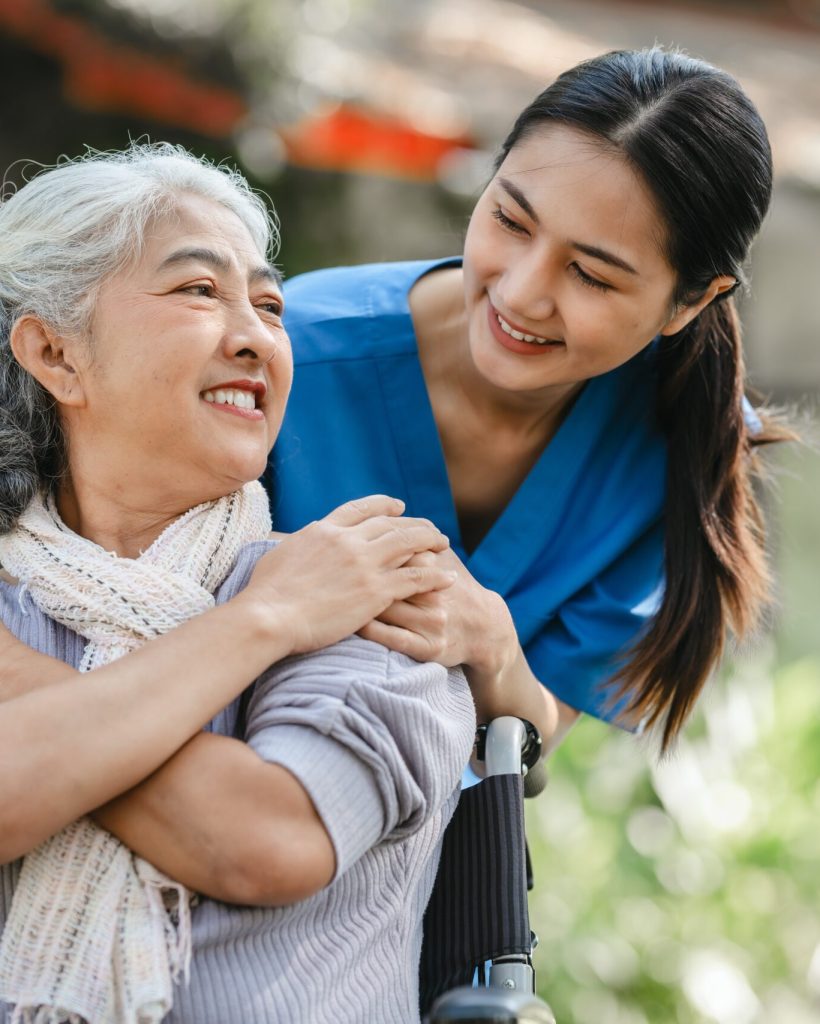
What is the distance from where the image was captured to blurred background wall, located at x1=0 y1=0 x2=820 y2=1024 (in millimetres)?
3500

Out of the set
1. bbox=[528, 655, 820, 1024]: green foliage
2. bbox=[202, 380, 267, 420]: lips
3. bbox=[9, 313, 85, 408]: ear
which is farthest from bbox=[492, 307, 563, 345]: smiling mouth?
bbox=[528, 655, 820, 1024]: green foliage

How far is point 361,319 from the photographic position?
238 centimetres

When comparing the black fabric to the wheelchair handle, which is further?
the wheelchair handle

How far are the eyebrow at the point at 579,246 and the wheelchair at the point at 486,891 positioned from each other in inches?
28.5

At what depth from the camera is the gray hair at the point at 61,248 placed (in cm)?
177

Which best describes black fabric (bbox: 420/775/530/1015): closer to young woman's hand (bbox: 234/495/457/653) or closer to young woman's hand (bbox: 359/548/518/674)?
young woman's hand (bbox: 359/548/518/674)

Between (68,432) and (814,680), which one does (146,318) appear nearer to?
(68,432)

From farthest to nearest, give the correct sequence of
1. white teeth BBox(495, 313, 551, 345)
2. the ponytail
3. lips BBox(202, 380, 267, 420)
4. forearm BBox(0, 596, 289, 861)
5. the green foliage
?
1. the green foliage
2. the ponytail
3. white teeth BBox(495, 313, 551, 345)
4. lips BBox(202, 380, 267, 420)
5. forearm BBox(0, 596, 289, 861)

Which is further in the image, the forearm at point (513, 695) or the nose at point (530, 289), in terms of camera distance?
the nose at point (530, 289)

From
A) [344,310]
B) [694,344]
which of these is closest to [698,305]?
[694,344]

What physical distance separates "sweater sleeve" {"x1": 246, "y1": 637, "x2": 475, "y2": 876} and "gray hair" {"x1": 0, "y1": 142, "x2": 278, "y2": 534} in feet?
1.64

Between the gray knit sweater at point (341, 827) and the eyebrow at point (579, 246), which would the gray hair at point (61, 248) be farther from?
the eyebrow at point (579, 246)

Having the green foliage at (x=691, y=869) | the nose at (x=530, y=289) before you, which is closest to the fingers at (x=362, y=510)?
the nose at (x=530, y=289)

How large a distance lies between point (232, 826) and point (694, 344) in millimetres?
1343
